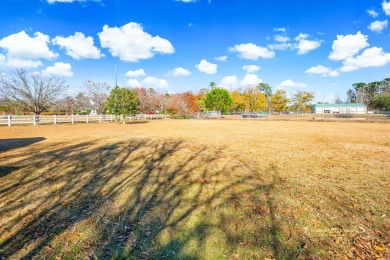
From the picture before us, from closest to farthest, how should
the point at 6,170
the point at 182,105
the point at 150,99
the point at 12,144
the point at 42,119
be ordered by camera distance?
the point at 6,170
the point at 12,144
the point at 42,119
the point at 182,105
the point at 150,99

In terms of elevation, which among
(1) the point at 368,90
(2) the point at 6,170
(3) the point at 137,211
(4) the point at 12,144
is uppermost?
(1) the point at 368,90

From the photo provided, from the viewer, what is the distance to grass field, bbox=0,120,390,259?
329 cm

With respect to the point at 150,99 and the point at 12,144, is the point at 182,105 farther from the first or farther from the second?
the point at 12,144

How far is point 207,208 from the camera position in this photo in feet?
14.8

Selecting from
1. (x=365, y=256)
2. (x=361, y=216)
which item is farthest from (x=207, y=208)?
(x=361, y=216)

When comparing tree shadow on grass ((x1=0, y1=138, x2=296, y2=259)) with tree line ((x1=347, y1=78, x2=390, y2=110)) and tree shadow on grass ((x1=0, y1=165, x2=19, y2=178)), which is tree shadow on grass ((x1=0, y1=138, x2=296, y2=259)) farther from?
tree line ((x1=347, y1=78, x2=390, y2=110))

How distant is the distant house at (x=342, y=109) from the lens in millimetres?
80375

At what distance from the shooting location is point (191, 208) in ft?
14.8

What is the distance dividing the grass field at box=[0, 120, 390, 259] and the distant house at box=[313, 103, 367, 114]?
291 ft

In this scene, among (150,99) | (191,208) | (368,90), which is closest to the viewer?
(191,208)

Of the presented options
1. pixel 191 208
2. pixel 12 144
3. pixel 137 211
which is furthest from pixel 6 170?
pixel 191 208

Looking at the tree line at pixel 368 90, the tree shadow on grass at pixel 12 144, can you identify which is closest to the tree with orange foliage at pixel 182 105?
the tree shadow on grass at pixel 12 144

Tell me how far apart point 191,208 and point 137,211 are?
113 centimetres

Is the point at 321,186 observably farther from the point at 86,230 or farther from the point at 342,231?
the point at 86,230
